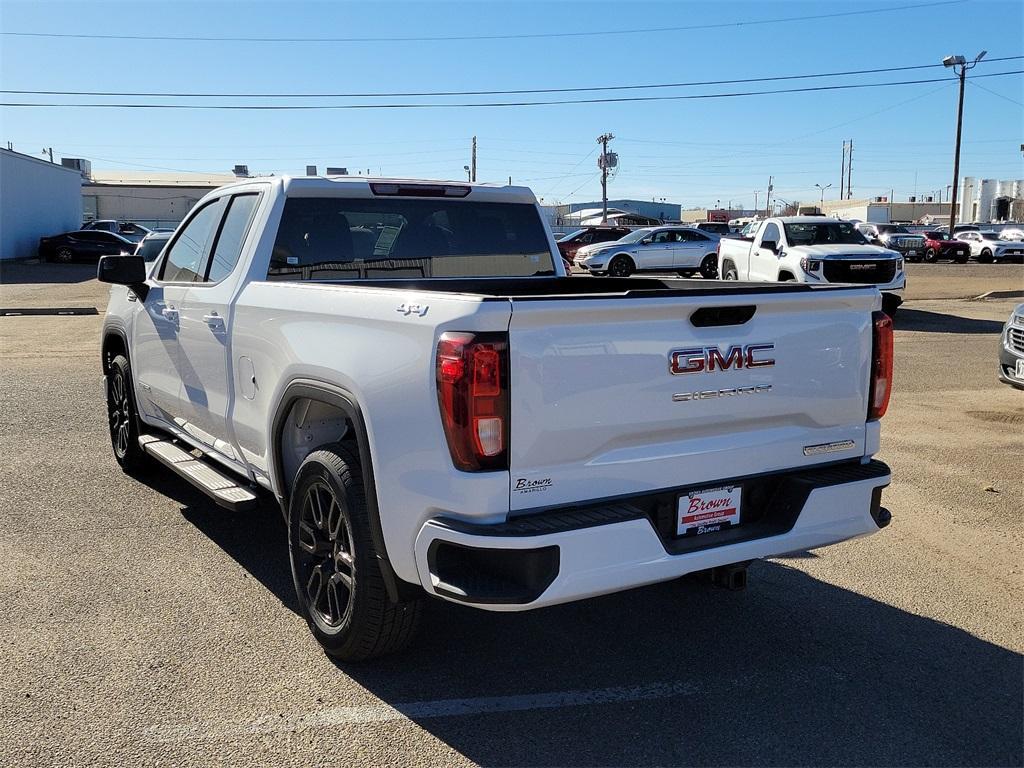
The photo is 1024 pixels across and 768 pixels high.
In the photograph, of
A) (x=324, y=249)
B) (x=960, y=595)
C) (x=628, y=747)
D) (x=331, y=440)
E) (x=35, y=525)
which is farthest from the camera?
(x=35, y=525)

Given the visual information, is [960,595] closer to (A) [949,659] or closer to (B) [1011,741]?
(A) [949,659]

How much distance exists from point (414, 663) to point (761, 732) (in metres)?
1.43

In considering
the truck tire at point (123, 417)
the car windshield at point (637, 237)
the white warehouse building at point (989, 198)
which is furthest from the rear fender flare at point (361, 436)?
the white warehouse building at point (989, 198)

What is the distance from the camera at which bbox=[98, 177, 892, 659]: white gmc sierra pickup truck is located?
314 cm

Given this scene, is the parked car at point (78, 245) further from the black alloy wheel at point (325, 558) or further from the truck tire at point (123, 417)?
the black alloy wheel at point (325, 558)

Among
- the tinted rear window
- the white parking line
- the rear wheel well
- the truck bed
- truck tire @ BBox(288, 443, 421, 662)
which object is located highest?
the tinted rear window

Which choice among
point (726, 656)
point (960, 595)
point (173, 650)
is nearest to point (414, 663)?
point (173, 650)

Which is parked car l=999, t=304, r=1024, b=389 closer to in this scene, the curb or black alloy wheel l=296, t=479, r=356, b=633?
black alloy wheel l=296, t=479, r=356, b=633

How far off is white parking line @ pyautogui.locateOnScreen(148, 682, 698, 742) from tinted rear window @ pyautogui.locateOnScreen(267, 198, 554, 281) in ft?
7.41

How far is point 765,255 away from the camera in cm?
1850

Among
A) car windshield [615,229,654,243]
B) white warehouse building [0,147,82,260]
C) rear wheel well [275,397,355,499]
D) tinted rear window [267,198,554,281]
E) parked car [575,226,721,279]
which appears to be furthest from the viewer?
white warehouse building [0,147,82,260]

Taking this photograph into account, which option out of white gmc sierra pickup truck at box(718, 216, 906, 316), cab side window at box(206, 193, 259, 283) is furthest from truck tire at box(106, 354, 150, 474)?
white gmc sierra pickup truck at box(718, 216, 906, 316)

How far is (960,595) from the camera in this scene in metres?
4.71

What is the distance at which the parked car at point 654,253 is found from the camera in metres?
Result: 28.2
